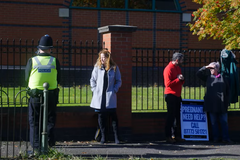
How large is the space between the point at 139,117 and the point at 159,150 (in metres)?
1.21

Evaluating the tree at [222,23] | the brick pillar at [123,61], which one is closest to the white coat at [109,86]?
the brick pillar at [123,61]

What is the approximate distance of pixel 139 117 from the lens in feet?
25.5

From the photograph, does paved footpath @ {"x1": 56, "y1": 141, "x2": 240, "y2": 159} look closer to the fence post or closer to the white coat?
the fence post

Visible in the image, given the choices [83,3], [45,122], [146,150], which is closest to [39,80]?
[45,122]

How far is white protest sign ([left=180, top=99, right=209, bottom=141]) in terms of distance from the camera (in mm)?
7805

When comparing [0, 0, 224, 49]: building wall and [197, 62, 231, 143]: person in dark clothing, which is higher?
[0, 0, 224, 49]: building wall

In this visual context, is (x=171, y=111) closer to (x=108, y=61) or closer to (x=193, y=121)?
(x=193, y=121)

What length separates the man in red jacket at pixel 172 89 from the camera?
718cm

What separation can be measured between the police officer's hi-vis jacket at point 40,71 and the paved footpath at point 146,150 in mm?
949

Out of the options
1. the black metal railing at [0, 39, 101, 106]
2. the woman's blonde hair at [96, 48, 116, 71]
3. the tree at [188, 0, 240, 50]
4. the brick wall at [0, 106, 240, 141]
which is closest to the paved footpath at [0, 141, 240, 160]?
the brick wall at [0, 106, 240, 141]

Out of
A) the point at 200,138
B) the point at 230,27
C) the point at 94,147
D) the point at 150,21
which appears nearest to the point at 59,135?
the point at 94,147

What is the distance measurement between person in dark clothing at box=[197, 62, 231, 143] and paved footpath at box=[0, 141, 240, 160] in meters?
0.32

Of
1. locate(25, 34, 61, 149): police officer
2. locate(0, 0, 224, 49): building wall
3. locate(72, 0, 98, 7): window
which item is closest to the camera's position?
locate(25, 34, 61, 149): police officer

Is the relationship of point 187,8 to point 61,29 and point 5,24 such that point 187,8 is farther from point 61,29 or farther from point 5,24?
point 5,24
